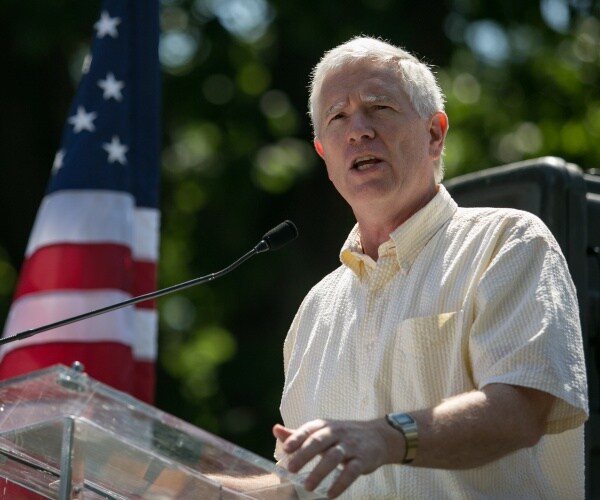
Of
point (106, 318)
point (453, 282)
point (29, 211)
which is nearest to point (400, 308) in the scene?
point (453, 282)

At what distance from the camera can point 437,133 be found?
11.2 feet

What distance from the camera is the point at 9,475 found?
2.62m

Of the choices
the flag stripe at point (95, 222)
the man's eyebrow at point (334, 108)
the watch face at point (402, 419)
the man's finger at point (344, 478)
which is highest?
the flag stripe at point (95, 222)

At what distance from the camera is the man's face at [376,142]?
319 centimetres

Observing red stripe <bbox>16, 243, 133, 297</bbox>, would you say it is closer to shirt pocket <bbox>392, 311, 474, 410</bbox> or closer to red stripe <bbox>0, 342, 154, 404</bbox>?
red stripe <bbox>0, 342, 154, 404</bbox>

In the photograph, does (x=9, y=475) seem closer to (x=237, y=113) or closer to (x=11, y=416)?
(x=11, y=416)

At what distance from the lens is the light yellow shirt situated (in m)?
2.66

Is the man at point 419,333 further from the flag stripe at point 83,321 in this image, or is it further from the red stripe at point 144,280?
the red stripe at point 144,280

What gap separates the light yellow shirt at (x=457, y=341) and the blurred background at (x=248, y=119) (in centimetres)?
586

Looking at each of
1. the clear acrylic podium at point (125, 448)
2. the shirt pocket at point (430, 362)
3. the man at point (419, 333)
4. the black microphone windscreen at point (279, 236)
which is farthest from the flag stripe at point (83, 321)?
the clear acrylic podium at point (125, 448)

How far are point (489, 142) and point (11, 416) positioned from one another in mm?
9677

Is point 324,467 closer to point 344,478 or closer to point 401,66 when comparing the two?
point 344,478

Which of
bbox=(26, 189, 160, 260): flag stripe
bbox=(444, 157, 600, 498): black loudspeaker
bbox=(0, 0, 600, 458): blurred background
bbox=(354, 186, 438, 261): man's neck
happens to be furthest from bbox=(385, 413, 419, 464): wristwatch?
bbox=(0, 0, 600, 458): blurred background

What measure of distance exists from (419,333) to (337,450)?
724 millimetres
